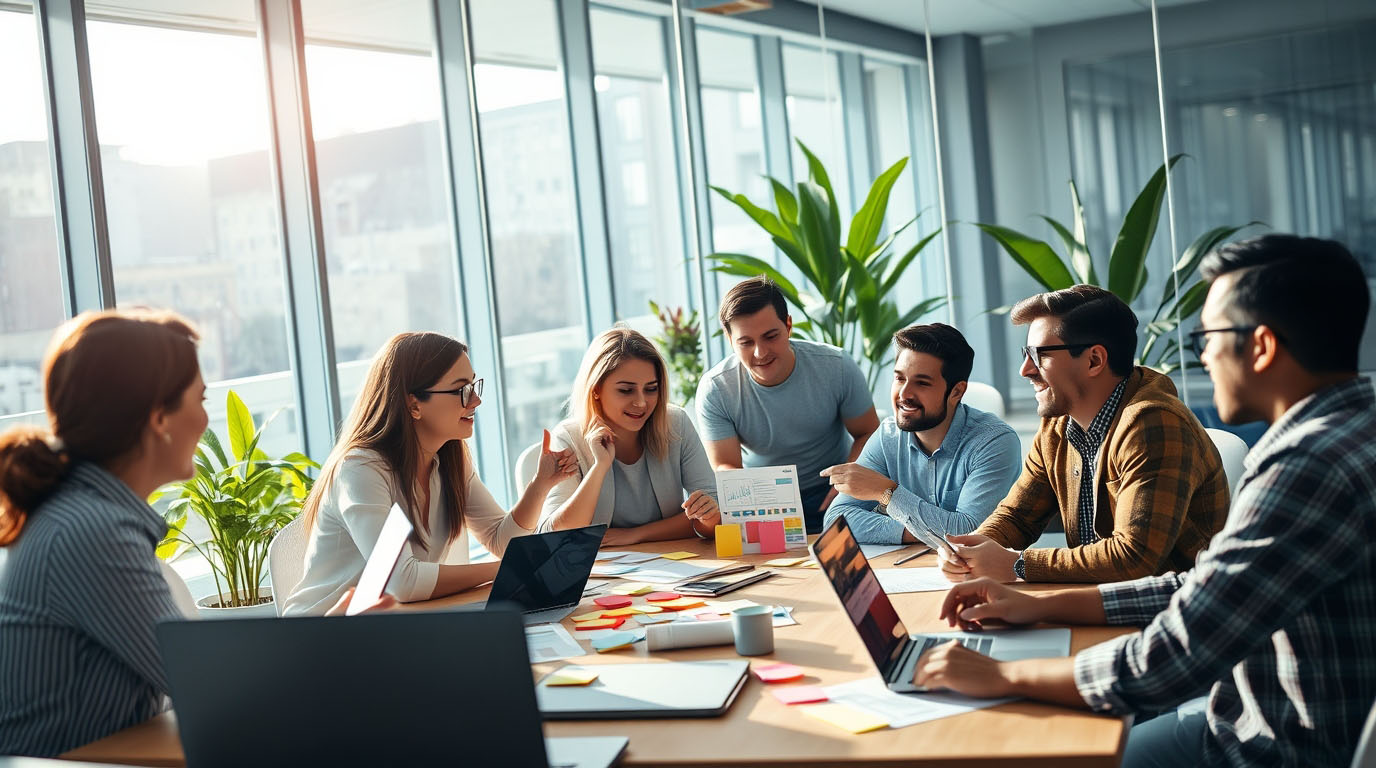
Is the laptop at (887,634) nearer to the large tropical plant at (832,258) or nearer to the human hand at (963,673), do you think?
the human hand at (963,673)

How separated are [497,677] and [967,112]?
4806 millimetres

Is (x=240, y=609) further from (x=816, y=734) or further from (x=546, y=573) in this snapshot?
(x=816, y=734)

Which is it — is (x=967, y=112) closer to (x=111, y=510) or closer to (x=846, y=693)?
(x=846, y=693)

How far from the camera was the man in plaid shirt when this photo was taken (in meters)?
1.43

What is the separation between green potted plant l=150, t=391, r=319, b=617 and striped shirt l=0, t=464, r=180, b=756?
1956 mm

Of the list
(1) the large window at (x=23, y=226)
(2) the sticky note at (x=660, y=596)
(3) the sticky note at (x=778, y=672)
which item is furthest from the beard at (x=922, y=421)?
(1) the large window at (x=23, y=226)

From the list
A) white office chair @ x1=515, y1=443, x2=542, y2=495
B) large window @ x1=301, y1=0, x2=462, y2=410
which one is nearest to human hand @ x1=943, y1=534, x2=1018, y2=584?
white office chair @ x1=515, y1=443, x2=542, y2=495

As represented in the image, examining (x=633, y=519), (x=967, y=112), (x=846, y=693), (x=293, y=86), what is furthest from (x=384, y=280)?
(x=846, y=693)

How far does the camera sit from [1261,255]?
1.55 m

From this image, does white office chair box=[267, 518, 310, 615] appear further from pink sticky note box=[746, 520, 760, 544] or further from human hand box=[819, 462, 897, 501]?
human hand box=[819, 462, 897, 501]

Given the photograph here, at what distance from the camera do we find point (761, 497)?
284 cm

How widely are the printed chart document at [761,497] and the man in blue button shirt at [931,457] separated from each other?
0.34 feet

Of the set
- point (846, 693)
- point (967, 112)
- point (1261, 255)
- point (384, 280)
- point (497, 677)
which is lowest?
point (846, 693)

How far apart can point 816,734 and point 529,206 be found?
4.36 m
